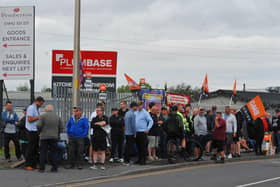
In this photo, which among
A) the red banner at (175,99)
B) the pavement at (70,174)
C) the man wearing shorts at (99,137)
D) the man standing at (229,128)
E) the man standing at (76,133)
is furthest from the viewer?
the red banner at (175,99)

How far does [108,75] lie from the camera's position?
2689cm

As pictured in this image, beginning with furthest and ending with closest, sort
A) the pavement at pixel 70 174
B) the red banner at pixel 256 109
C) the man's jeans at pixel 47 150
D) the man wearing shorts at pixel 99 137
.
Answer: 1. the red banner at pixel 256 109
2. the man wearing shorts at pixel 99 137
3. the man's jeans at pixel 47 150
4. the pavement at pixel 70 174

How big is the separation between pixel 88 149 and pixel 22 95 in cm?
5673

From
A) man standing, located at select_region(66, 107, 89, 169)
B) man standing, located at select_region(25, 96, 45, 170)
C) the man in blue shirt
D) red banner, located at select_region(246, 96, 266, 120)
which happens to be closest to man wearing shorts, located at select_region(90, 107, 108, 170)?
man standing, located at select_region(66, 107, 89, 169)

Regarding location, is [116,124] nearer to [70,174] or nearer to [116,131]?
A: [116,131]

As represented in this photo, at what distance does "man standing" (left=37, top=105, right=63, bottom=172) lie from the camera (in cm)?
1401

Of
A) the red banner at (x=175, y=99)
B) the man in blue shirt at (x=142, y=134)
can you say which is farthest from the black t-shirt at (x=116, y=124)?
the red banner at (x=175, y=99)

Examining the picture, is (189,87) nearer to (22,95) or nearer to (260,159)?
(22,95)

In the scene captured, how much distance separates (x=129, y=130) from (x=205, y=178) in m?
3.15

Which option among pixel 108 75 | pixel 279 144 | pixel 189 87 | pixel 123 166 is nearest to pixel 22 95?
pixel 189 87

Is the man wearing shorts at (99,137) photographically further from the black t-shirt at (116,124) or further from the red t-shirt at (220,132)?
the red t-shirt at (220,132)

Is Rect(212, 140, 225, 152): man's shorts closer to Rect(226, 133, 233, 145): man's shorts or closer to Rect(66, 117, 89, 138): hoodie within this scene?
Rect(226, 133, 233, 145): man's shorts

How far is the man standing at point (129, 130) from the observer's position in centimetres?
1605

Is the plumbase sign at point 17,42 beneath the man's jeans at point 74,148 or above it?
above
